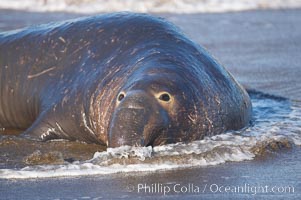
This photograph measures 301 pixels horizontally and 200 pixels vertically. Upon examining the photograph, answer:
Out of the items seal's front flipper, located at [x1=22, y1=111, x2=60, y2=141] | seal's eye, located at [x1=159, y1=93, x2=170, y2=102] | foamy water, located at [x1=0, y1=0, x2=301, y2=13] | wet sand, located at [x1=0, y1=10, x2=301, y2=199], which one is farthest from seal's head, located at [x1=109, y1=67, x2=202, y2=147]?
foamy water, located at [x1=0, y1=0, x2=301, y2=13]

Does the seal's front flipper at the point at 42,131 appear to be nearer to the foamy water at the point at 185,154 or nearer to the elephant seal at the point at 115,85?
the elephant seal at the point at 115,85

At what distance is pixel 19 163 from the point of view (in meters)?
6.26

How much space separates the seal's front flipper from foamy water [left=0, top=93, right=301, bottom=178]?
3.73ft

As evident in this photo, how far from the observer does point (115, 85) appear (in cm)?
680

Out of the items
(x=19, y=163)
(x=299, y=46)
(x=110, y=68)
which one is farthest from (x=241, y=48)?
(x=19, y=163)

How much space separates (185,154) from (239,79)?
4.35 meters

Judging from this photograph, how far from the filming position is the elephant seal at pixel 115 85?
623cm

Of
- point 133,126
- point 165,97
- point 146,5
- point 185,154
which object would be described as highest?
point 146,5

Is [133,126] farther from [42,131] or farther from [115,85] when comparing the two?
[42,131]

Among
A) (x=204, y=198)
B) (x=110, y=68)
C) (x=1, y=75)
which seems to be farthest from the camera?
(x=1, y=75)

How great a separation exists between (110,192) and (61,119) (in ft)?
6.50

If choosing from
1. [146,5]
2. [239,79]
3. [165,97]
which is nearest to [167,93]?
[165,97]

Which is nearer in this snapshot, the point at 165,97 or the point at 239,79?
the point at 165,97

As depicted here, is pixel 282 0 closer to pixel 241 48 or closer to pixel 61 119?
pixel 241 48
